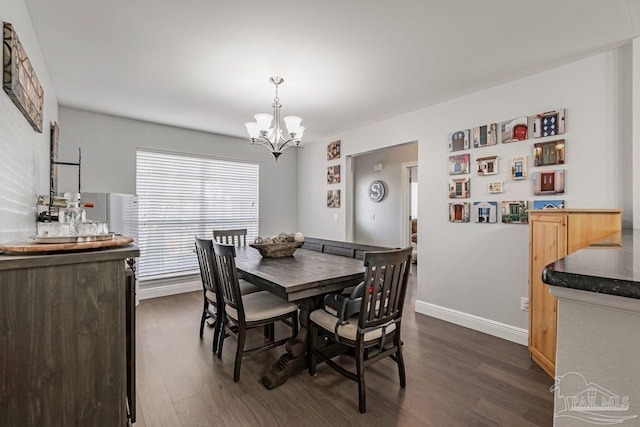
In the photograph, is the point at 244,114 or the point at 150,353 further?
the point at 244,114

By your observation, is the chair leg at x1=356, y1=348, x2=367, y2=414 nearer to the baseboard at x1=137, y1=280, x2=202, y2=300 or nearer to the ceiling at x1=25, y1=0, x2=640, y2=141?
the ceiling at x1=25, y1=0, x2=640, y2=141

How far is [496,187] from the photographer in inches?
110

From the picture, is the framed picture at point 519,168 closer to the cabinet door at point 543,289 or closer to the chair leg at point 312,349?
the cabinet door at point 543,289

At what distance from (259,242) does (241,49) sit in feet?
5.46

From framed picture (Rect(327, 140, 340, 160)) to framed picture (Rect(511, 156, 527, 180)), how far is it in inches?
96.0

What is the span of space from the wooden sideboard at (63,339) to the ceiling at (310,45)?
1.57m

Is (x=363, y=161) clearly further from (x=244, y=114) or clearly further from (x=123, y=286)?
(x=123, y=286)

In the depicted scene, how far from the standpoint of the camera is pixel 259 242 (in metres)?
2.88

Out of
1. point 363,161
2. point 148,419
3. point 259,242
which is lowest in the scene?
point 148,419

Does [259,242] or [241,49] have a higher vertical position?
[241,49]

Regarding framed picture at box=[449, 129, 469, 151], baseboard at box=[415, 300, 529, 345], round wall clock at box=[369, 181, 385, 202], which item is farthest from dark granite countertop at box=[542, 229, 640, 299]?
round wall clock at box=[369, 181, 385, 202]

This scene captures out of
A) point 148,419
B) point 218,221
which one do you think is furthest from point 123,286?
point 218,221

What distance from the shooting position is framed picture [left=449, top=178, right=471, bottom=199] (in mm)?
3000

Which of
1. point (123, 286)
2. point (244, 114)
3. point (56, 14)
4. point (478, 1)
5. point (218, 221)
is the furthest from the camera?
point (218, 221)
